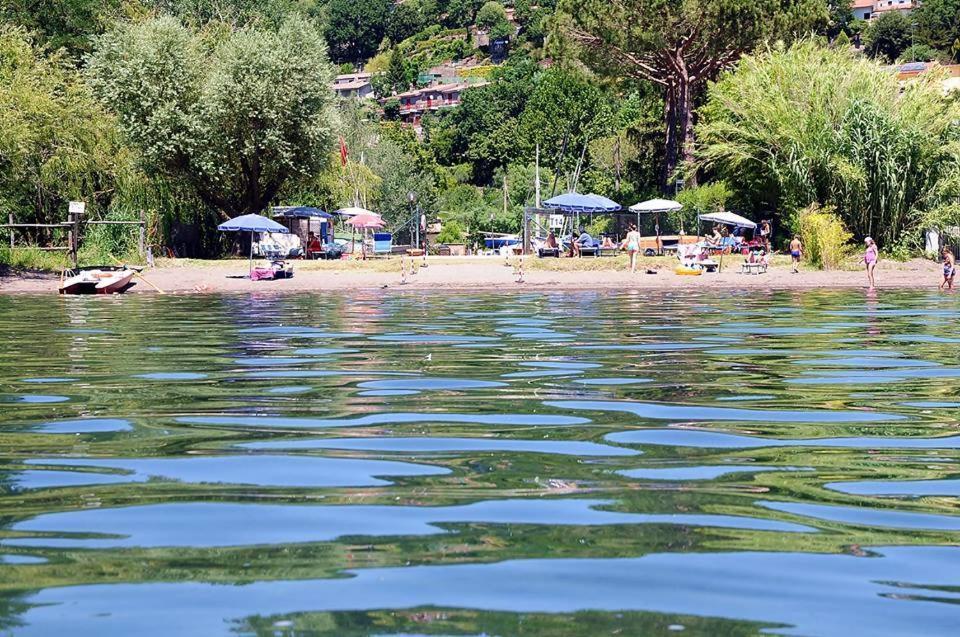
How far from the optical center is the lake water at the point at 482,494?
409cm

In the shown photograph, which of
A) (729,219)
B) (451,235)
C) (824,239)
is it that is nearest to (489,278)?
(824,239)

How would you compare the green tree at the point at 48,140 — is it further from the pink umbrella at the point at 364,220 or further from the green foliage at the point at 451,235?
the green foliage at the point at 451,235

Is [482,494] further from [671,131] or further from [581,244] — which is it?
[671,131]

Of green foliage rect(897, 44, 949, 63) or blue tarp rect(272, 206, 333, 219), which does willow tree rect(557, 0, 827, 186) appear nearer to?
blue tarp rect(272, 206, 333, 219)

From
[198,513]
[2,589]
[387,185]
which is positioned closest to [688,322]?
[198,513]

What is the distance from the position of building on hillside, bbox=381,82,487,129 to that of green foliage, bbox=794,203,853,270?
14672 centimetres

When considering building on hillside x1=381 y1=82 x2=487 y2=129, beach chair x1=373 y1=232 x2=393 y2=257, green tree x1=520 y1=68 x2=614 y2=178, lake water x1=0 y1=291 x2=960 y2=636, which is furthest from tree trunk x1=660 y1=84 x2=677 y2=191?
building on hillside x1=381 y1=82 x2=487 y2=129

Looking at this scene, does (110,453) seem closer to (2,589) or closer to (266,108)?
(2,589)

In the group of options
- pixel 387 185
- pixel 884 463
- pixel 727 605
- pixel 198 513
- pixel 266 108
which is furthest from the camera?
pixel 387 185

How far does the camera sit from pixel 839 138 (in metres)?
40.5

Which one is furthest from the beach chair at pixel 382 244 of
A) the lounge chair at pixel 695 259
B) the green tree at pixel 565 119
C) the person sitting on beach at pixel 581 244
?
the green tree at pixel 565 119

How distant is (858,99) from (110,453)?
3772 cm

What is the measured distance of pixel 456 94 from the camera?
189 meters

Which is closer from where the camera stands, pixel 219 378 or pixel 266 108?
pixel 219 378
